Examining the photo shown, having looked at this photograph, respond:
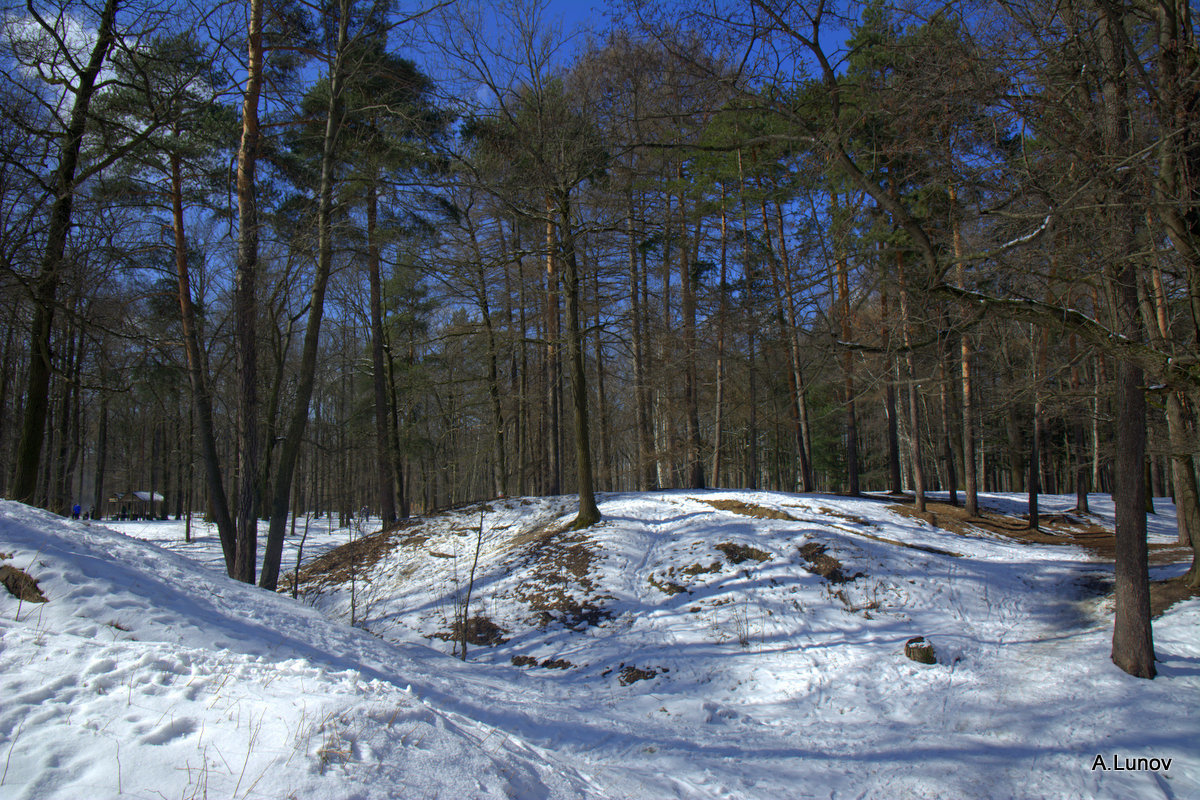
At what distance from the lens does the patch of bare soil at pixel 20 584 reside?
13.1 ft

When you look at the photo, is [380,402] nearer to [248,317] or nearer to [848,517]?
[248,317]

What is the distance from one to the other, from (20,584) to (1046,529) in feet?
62.6

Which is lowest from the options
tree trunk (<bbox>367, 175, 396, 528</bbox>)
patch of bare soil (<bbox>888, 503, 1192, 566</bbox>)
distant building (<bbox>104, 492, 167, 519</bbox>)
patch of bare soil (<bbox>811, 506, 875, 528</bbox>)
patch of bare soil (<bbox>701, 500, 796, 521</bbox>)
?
distant building (<bbox>104, 492, 167, 519</bbox>)

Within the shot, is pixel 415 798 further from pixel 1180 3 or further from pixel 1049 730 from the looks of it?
pixel 1180 3

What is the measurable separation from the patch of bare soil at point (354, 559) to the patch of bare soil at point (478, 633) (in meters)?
3.74

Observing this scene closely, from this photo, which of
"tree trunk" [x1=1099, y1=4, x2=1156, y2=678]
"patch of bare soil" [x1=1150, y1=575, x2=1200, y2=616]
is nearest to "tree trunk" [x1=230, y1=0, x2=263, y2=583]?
"tree trunk" [x1=1099, y1=4, x2=1156, y2=678]

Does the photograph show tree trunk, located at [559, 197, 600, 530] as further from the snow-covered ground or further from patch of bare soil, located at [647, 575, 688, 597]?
patch of bare soil, located at [647, 575, 688, 597]

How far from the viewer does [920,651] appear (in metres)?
7.24

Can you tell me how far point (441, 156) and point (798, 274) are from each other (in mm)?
6422

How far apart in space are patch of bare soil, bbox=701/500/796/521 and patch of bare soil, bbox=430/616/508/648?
18.7 ft

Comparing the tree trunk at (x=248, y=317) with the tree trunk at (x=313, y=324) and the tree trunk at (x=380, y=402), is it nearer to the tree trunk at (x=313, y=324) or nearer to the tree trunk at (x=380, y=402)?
the tree trunk at (x=313, y=324)

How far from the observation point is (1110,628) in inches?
288

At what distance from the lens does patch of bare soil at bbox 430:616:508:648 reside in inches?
357

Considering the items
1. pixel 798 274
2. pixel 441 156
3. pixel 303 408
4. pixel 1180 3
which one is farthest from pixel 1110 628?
pixel 303 408
